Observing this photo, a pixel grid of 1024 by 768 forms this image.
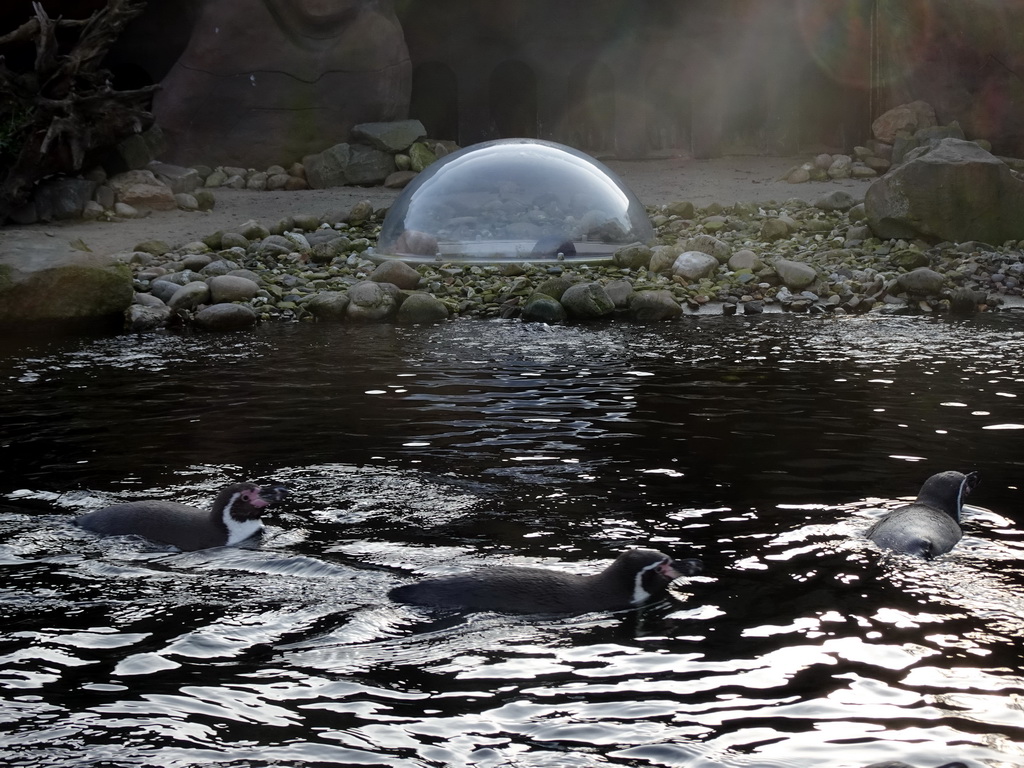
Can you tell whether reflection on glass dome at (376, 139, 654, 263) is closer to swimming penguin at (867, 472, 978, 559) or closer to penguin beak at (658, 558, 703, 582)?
swimming penguin at (867, 472, 978, 559)

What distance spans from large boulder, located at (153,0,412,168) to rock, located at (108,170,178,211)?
99.6 inches

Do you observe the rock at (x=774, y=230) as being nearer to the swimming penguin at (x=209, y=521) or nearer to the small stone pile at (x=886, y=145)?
the small stone pile at (x=886, y=145)

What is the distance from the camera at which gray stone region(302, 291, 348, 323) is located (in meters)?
13.8

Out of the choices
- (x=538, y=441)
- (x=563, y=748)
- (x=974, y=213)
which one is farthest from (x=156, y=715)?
(x=974, y=213)

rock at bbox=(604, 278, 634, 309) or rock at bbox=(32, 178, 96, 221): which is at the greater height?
rock at bbox=(32, 178, 96, 221)

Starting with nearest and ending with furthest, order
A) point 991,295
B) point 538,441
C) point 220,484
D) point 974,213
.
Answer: point 220,484 → point 538,441 → point 991,295 → point 974,213

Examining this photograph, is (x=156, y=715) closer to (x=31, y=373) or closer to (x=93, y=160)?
(x=31, y=373)

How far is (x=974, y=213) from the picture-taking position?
15.9 meters

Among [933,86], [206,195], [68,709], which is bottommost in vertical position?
[68,709]

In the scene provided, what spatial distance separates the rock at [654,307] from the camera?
13.2 metres

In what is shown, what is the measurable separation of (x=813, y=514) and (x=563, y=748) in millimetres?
2728

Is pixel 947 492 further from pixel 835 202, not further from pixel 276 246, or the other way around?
pixel 835 202

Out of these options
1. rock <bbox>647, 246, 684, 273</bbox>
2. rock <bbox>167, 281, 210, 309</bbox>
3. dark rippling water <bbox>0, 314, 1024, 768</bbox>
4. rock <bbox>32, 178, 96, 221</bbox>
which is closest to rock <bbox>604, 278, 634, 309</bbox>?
rock <bbox>647, 246, 684, 273</bbox>

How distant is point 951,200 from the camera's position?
15773 mm
